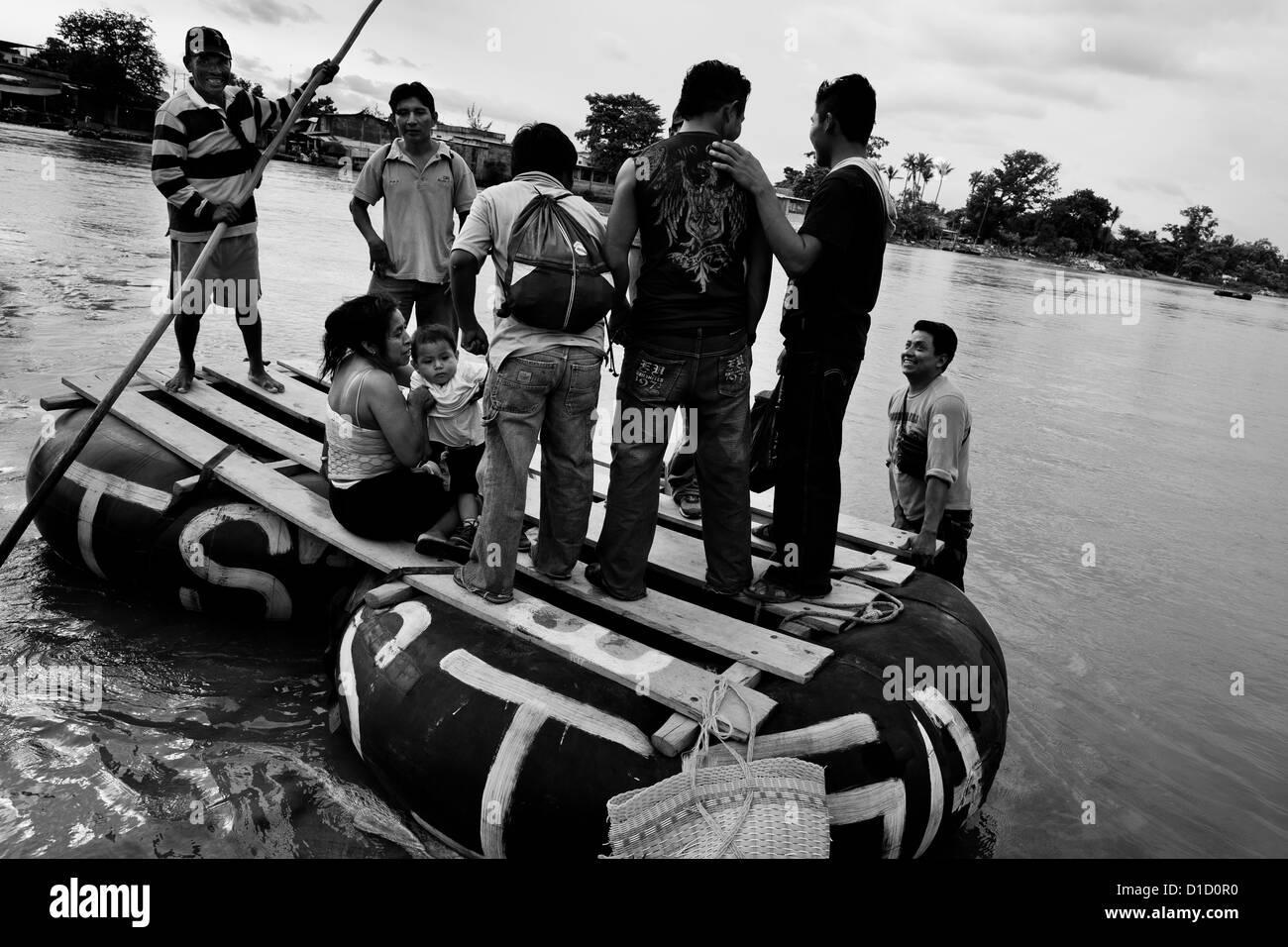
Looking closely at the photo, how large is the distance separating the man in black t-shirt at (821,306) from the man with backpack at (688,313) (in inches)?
5.7

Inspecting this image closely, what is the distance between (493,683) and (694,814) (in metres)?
0.95

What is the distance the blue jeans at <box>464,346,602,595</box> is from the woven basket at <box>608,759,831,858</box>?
1208mm

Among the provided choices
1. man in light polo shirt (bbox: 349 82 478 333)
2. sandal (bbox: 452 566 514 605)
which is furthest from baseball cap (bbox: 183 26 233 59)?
sandal (bbox: 452 566 514 605)

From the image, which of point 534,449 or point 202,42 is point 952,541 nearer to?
point 534,449

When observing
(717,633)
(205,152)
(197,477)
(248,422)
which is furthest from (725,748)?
(205,152)

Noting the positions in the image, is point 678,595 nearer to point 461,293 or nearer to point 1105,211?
point 461,293

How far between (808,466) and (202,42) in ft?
15.0

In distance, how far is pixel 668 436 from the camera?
3.65m

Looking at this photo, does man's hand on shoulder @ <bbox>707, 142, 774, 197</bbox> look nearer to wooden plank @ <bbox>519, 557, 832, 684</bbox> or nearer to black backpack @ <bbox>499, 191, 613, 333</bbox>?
black backpack @ <bbox>499, 191, 613, 333</bbox>

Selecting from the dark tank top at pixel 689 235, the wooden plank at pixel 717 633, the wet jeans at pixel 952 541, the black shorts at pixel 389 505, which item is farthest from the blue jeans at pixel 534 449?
the wet jeans at pixel 952 541

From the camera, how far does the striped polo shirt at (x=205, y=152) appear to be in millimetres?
5398

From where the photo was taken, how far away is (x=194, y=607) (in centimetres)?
473

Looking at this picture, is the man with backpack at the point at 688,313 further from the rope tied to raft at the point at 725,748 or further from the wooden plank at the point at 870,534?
the wooden plank at the point at 870,534
